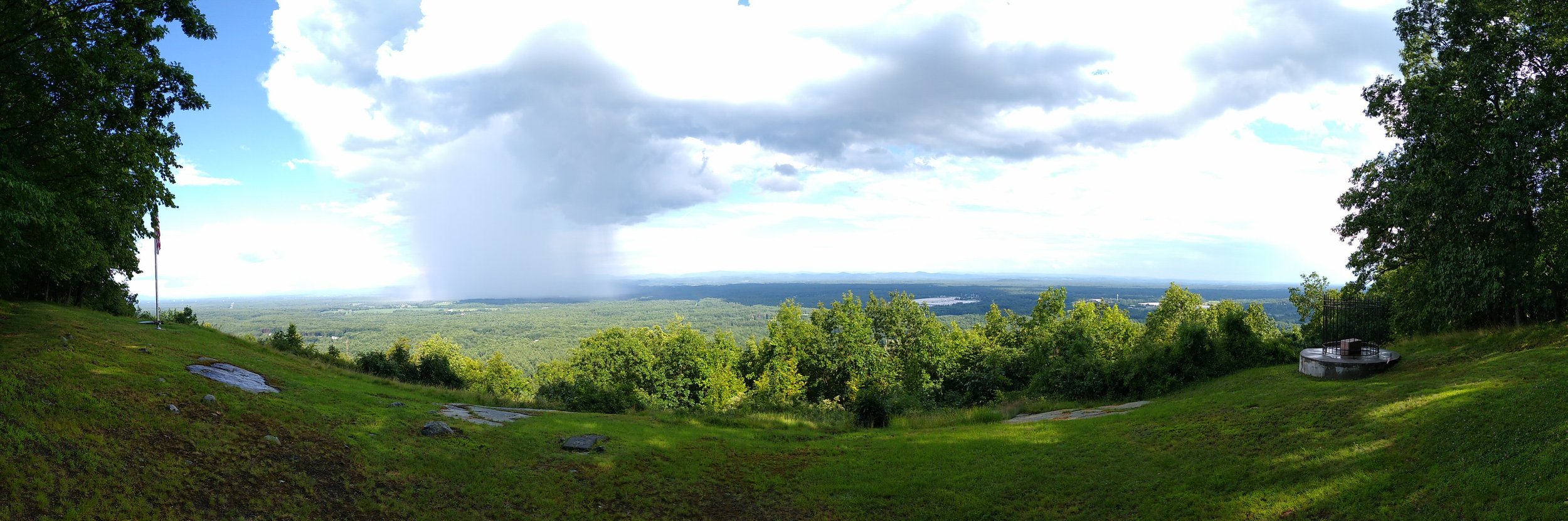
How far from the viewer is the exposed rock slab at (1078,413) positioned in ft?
61.8

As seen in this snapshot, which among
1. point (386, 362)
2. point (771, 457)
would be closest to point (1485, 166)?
point (771, 457)

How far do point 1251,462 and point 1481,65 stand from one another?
18948 mm

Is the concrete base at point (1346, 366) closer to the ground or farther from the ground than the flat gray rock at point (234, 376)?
closer to the ground

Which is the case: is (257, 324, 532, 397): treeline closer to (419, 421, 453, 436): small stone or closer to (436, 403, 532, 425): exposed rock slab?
(436, 403, 532, 425): exposed rock slab

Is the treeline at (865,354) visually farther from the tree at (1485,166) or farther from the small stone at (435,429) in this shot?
the small stone at (435,429)

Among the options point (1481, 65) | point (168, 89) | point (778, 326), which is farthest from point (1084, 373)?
point (168, 89)

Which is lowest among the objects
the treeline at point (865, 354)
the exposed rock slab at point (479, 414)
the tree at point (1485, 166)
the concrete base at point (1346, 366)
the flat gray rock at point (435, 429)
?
the treeline at point (865, 354)

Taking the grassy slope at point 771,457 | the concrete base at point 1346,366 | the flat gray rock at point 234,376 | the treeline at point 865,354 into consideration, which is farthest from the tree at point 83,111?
the concrete base at point 1346,366

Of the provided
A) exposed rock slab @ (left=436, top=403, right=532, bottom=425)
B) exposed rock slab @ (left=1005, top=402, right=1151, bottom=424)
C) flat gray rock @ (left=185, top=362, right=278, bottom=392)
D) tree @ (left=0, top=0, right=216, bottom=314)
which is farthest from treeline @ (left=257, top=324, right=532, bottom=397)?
exposed rock slab @ (left=1005, top=402, right=1151, bottom=424)

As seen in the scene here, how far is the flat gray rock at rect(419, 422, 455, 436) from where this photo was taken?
43.3 ft

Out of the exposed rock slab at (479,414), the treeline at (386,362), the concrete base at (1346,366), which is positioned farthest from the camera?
the treeline at (386,362)

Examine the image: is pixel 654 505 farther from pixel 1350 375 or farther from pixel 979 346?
pixel 979 346

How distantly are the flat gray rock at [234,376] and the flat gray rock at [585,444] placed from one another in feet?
23.6

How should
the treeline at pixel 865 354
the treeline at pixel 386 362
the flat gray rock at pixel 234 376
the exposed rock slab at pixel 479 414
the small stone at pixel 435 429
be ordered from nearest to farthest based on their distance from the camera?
the small stone at pixel 435 429, the flat gray rock at pixel 234 376, the exposed rock slab at pixel 479 414, the treeline at pixel 386 362, the treeline at pixel 865 354
